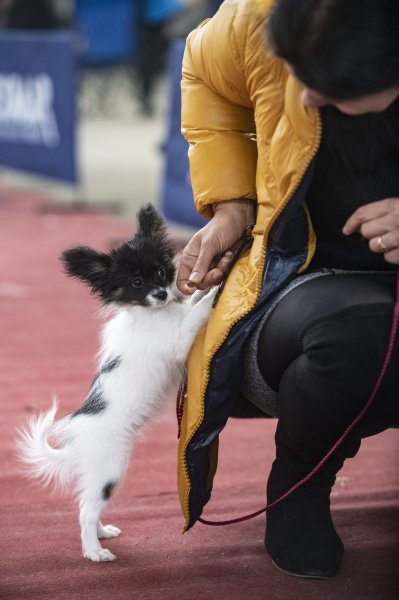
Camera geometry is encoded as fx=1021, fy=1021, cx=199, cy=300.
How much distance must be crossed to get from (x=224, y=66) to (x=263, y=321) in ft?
1.57

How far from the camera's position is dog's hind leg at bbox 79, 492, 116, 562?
204cm

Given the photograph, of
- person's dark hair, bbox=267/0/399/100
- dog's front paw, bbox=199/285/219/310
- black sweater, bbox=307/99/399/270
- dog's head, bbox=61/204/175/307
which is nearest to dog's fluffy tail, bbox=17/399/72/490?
dog's head, bbox=61/204/175/307

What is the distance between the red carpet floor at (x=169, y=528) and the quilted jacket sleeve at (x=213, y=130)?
0.71 metres

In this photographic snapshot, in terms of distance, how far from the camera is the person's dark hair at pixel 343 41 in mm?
1509

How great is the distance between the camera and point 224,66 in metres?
1.90

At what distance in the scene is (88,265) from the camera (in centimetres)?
215

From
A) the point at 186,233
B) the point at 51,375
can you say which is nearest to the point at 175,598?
the point at 51,375

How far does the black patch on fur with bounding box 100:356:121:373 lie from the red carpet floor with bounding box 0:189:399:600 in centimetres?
36

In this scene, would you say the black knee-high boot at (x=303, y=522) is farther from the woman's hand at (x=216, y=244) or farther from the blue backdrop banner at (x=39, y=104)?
the blue backdrop banner at (x=39, y=104)

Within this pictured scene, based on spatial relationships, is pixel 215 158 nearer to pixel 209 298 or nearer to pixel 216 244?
Answer: pixel 216 244

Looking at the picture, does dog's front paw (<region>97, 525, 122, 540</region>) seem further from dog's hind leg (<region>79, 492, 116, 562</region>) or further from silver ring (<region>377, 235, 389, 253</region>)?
silver ring (<region>377, 235, 389, 253</region>)

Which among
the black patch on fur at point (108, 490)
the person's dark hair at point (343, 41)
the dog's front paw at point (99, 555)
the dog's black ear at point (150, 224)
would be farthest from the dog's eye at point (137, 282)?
the person's dark hair at point (343, 41)

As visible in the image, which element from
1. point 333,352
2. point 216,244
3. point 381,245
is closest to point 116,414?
point 216,244

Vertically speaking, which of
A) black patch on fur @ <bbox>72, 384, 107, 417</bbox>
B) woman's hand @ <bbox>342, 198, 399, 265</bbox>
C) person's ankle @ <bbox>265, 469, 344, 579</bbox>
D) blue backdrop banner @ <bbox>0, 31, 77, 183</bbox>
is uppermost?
woman's hand @ <bbox>342, 198, 399, 265</bbox>
